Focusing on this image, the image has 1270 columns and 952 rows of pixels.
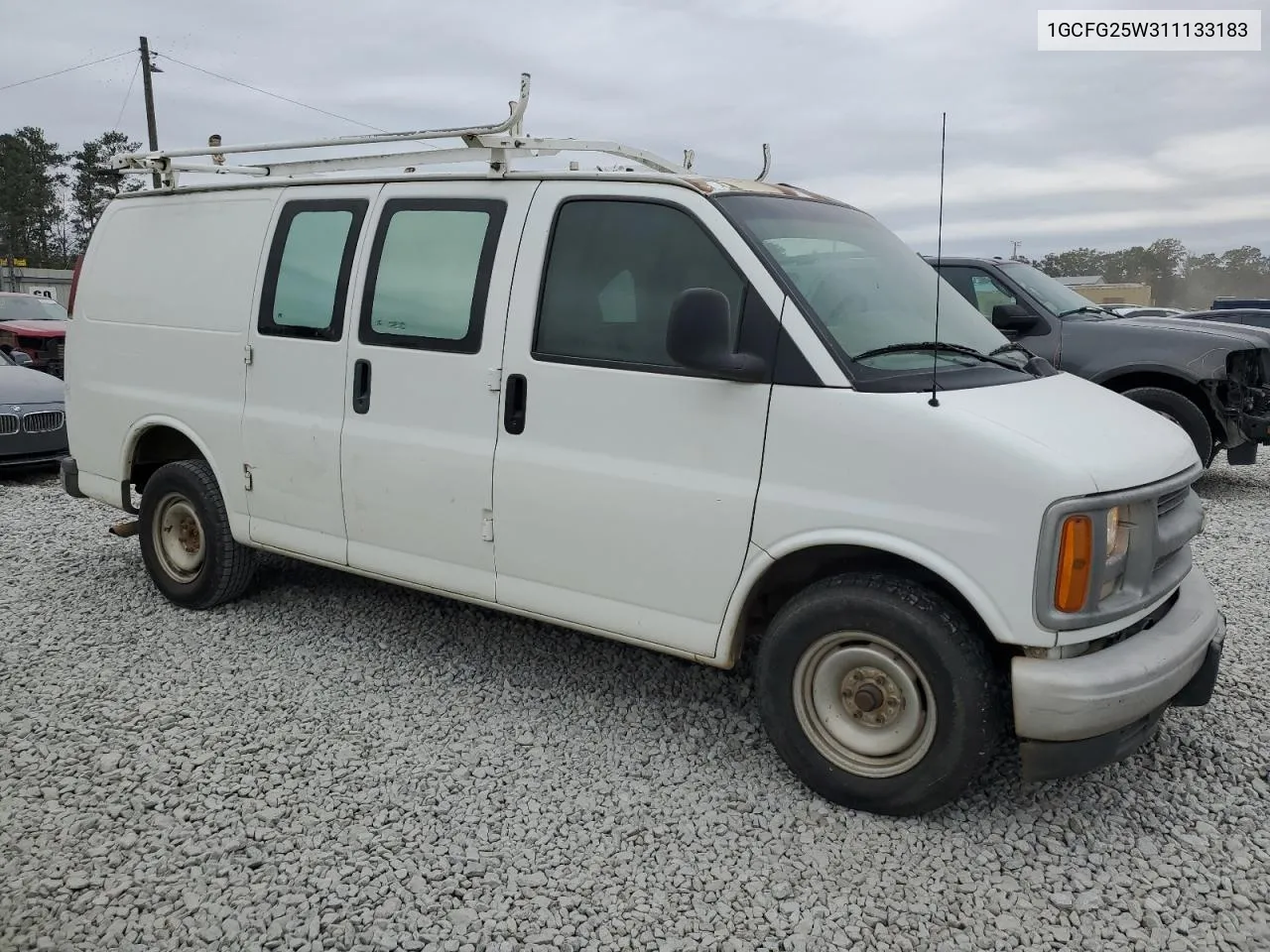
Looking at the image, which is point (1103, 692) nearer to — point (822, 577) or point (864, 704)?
point (864, 704)

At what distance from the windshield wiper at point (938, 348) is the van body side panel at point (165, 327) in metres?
3.12

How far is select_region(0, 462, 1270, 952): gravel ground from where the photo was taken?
115 inches

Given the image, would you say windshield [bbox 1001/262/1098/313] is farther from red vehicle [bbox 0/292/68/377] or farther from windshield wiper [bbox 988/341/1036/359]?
red vehicle [bbox 0/292/68/377]

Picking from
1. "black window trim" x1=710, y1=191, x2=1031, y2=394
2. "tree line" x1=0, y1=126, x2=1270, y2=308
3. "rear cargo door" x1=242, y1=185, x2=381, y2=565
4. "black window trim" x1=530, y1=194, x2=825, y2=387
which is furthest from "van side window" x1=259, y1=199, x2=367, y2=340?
→ "tree line" x1=0, y1=126, x2=1270, y2=308

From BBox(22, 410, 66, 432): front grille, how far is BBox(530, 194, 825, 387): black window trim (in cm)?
728

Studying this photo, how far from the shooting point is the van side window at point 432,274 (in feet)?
13.7

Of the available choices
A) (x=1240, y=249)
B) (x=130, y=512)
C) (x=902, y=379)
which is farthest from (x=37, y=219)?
(x=1240, y=249)

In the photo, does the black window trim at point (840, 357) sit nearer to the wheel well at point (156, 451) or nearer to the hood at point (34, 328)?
the wheel well at point (156, 451)

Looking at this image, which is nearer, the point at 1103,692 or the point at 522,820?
the point at 1103,692

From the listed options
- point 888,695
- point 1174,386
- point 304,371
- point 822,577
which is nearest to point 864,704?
point 888,695

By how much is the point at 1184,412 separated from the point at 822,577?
19.1 feet

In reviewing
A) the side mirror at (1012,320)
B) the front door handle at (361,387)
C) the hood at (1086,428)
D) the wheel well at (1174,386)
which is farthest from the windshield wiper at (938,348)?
the wheel well at (1174,386)

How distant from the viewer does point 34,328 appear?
17.2m

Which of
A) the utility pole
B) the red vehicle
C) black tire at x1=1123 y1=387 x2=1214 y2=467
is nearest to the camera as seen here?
black tire at x1=1123 y1=387 x2=1214 y2=467
